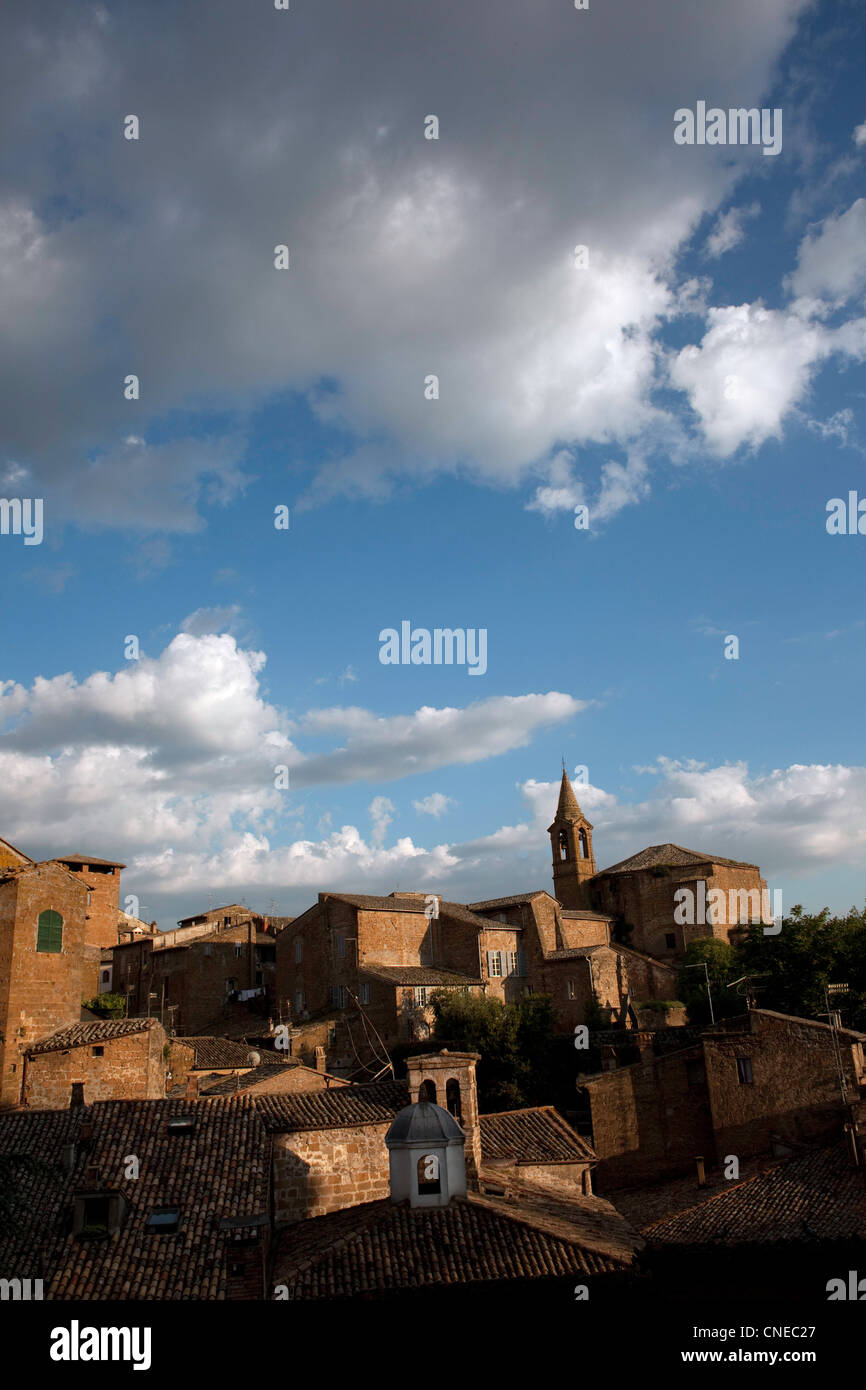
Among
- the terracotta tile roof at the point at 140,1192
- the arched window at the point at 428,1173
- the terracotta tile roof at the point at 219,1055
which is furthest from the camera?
the terracotta tile roof at the point at 219,1055

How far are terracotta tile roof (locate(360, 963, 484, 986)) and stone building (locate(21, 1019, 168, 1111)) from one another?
19679 mm

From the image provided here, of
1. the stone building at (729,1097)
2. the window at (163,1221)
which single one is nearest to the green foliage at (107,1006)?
the stone building at (729,1097)

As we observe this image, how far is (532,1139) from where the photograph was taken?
97.3 ft

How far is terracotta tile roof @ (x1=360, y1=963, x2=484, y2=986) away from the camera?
51.7m

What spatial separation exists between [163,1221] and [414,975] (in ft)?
110

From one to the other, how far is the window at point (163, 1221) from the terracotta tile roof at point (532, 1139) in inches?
412

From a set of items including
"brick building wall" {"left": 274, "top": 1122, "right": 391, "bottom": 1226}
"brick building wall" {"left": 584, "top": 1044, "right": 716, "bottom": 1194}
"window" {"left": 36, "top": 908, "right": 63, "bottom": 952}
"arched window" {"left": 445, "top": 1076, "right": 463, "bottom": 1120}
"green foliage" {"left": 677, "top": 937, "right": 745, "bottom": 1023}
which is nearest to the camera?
"brick building wall" {"left": 274, "top": 1122, "right": 391, "bottom": 1226}

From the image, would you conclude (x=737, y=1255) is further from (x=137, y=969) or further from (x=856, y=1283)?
(x=137, y=969)

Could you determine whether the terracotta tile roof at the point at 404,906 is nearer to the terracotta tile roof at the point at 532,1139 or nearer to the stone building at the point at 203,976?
the stone building at the point at 203,976

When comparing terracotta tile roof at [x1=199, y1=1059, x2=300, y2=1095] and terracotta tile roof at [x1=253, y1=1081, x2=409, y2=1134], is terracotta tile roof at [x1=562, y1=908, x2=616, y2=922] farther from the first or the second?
terracotta tile roof at [x1=253, y1=1081, x2=409, y2=1134]

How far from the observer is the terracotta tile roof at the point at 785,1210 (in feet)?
88.2

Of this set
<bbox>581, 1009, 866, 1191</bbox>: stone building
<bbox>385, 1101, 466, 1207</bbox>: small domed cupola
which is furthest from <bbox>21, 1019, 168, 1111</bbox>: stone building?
<bbox>581, 1009, 866, 1191</bbox>: stone building

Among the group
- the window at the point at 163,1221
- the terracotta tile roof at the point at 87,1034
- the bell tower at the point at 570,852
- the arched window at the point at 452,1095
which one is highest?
the bell tower at the point at 570,852

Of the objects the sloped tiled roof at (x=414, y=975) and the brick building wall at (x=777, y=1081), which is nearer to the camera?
the brick building wall at (x=777, y=1081)
